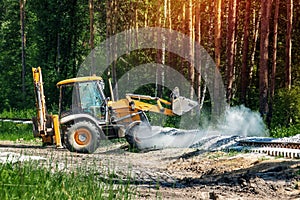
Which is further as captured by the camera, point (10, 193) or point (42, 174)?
point (42, 174)

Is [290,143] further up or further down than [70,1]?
further down

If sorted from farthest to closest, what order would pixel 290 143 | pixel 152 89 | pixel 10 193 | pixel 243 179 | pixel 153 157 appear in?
pixel 152 89, pixel 153 157, pixel 290 143, pixel 243 179, pixel 10 193

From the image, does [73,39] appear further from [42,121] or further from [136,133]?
[136,133]

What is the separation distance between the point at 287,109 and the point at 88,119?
9263mm

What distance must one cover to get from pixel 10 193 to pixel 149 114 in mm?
13919

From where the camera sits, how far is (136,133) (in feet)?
64.3

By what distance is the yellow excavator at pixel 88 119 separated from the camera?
19031mm

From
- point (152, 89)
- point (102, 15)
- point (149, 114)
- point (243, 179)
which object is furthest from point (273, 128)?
point (102, 15)

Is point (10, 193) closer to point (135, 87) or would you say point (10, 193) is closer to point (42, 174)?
point (42, 174)

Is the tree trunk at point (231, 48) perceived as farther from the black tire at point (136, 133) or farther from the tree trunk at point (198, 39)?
the black tire at point (136, 133)

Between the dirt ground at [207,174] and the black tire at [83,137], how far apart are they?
1224mm

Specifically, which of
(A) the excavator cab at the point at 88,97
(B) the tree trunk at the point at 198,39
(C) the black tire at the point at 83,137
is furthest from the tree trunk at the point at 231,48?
(C) the black tire at the point at 83,137

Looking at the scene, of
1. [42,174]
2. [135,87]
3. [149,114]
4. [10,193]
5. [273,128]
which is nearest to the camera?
[10,193]

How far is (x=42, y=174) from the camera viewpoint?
368 inches
